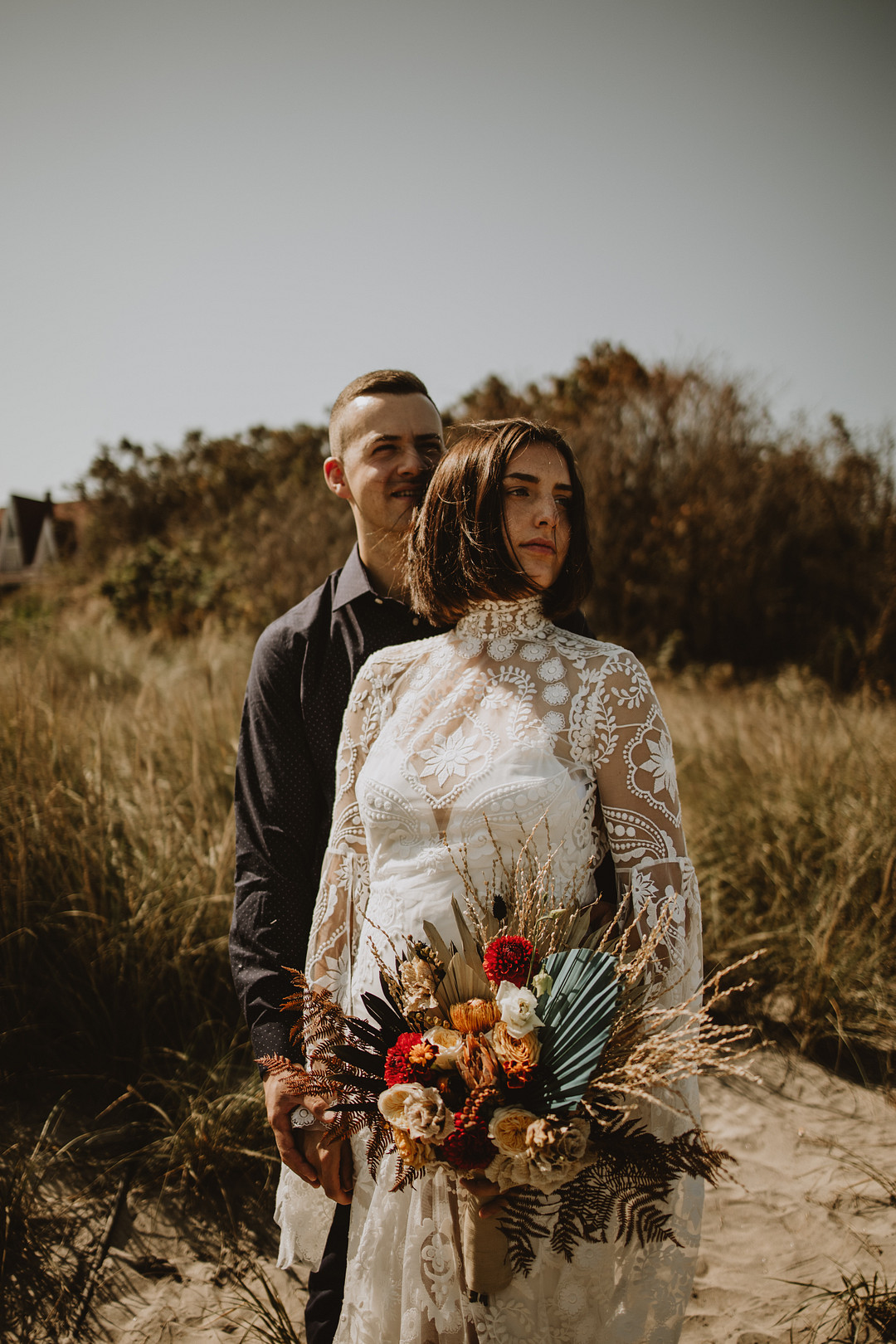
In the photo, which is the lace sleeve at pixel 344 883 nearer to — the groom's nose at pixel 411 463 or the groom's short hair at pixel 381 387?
the groom's nose at pixel 411 463

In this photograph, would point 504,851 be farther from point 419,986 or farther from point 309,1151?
point 309,1151

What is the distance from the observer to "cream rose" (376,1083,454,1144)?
1.10 meters

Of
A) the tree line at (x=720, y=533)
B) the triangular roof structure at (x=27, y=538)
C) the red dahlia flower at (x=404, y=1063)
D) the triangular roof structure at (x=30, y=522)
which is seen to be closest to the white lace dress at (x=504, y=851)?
the red dahlia flower at (x=404, y=1063)

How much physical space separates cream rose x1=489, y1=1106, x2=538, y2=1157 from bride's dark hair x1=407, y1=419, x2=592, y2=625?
1087 mm

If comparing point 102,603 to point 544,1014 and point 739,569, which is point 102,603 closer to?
point 739,569

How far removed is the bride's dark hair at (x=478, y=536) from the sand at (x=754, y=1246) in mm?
1723

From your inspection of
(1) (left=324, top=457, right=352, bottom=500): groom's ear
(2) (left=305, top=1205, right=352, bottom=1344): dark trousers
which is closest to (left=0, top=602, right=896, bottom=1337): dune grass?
(2) (left=305, top=1205, right=352, bottom=1344): dark trousers

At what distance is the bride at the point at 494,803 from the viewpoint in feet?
4.83

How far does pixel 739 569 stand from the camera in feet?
34.4

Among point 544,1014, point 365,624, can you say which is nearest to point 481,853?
point 544,1014

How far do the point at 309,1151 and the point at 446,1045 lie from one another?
795 mm

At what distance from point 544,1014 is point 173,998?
269 cm

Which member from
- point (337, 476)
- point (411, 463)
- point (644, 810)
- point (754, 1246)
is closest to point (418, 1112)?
point (644, 810)

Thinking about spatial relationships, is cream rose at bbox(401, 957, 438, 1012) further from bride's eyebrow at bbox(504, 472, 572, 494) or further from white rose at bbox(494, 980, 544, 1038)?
bride's eyebrow at bbox(504, 472, 572, 494)
